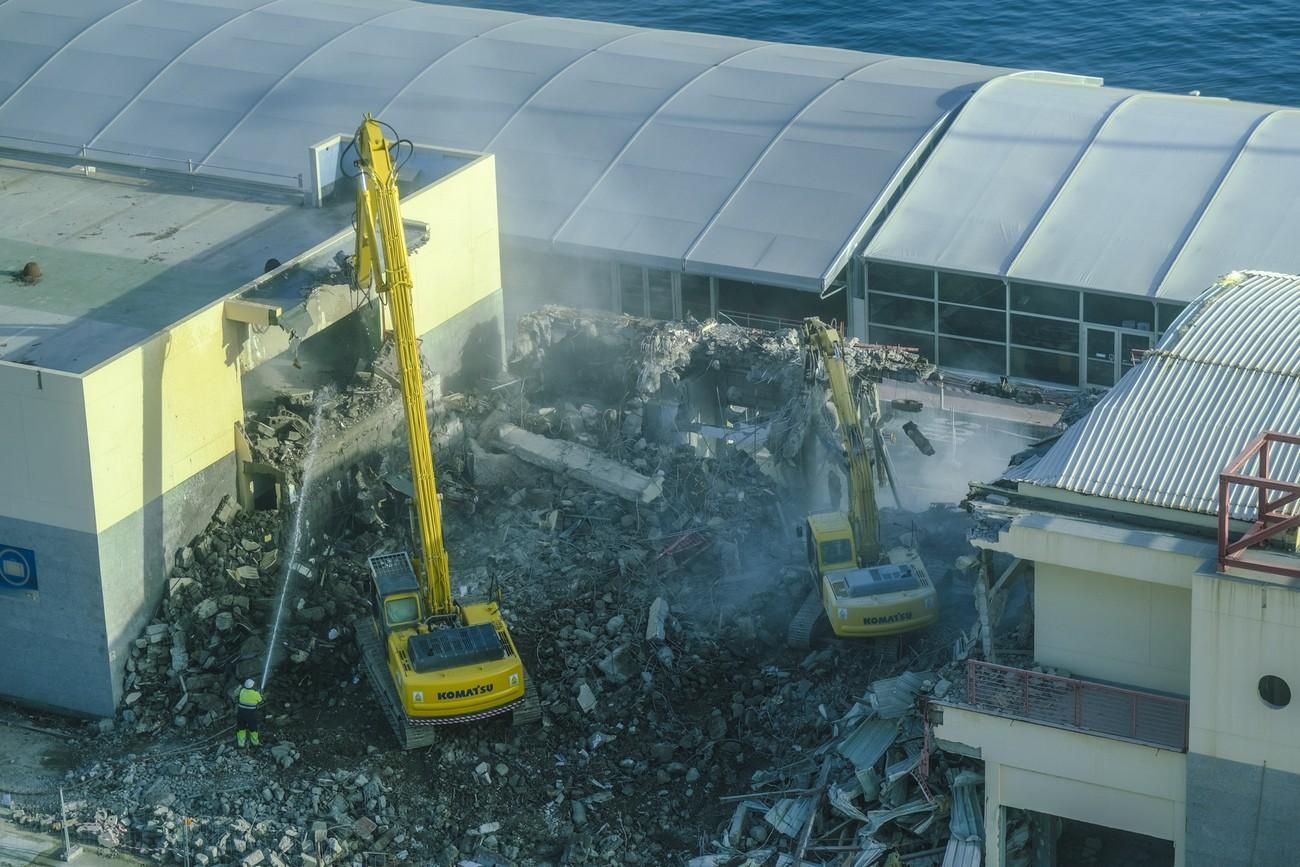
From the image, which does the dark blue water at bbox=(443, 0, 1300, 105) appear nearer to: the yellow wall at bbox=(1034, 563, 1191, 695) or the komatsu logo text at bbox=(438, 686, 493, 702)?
the yellow wall at bbox=(1034, 563, 1191, 695)

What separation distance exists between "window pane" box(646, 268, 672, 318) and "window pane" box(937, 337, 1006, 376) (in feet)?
20.7

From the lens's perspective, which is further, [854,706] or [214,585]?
[214,585]

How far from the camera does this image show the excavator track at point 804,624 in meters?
30.6

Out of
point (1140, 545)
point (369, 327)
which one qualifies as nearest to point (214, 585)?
point (369, 327)

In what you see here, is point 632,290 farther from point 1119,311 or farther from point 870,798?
point 870,798

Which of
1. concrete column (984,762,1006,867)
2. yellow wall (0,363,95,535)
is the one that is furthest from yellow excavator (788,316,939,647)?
yellow wall (0,363,95,535)

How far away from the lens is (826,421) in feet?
111

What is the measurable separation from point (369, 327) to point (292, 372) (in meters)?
1.84

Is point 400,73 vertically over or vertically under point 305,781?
over

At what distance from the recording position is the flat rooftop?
3216cm

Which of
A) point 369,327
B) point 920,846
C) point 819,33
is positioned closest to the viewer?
point 920,846

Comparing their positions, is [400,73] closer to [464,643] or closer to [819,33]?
[464,643]

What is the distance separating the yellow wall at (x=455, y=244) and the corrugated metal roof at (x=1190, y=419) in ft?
47.3

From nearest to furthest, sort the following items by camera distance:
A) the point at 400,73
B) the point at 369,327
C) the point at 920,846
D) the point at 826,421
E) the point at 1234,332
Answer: the point at 920,846 < the point at 1234,332 < the point at 826,421 < the point at 369,327 < the point at 400,73
